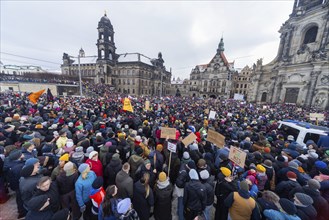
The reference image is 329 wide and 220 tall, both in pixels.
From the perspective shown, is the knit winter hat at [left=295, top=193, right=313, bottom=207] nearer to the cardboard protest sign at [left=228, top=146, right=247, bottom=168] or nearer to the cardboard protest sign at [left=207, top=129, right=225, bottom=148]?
the cardboard protest sign at [left=228, top=146, right=247, bottom=168]

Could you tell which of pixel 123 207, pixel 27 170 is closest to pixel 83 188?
pixel 27 170

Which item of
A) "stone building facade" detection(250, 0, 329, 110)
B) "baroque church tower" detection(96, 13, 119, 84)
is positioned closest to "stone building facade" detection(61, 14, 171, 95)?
"baroque church tower" detection(96, 13, 119, 84)

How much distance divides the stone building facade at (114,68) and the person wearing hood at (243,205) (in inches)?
1912

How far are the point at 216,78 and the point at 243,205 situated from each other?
57.3 meters

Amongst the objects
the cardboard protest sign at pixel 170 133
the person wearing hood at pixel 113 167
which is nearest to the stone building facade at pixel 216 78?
the cardboard protest sign at pixel 170 133

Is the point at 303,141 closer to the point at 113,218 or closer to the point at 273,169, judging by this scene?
the point at 273,169

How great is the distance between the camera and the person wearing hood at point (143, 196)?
2.99 m

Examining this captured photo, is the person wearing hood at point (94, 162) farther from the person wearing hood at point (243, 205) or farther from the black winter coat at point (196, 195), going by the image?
the person wearing hood at point (243, 205)

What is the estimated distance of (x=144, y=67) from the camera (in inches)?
2192

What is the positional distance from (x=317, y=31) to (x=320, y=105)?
579 inches

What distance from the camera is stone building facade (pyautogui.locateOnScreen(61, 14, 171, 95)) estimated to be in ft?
163

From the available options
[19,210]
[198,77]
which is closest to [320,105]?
[19,210]

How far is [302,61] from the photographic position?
2616 centimetres

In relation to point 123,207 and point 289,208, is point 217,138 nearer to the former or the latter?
point 289,208
